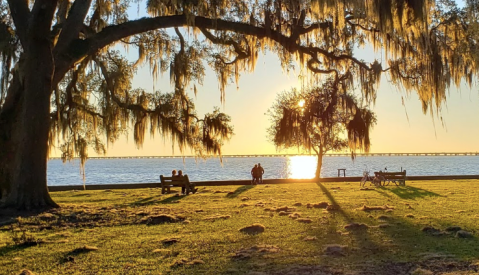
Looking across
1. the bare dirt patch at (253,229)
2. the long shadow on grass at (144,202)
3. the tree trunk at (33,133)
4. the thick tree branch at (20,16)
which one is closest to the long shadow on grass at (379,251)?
the bare dirt patch at (253,229)

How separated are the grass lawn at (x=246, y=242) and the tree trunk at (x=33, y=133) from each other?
93 cm

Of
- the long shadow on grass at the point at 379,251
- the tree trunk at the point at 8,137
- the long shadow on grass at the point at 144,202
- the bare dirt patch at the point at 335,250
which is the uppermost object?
the tree trunk at the point at 8,137

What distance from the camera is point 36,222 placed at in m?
8.42

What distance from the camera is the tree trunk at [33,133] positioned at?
9828mm

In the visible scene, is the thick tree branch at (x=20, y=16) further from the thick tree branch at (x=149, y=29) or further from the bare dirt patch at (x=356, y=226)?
the bare dirt patch at (x=356, y=226)

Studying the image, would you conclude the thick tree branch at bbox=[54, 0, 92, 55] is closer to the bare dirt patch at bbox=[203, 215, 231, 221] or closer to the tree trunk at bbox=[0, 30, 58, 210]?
the tree trunk at bbox=[0, 30, 58, 210]

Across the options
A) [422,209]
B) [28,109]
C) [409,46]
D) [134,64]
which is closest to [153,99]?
[134,64]

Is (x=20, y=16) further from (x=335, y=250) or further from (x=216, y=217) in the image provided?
(x=335, y=250)

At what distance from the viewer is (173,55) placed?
1565 cm

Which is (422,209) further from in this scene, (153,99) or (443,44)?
(153,99)

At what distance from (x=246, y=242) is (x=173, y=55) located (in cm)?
1076

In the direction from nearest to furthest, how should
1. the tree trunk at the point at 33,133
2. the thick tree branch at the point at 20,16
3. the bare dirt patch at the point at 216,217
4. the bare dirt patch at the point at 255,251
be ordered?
the bare dirt patch at the point at 255,251 → the bare dirt patch at the point at 216,217 → the tree trunk at the point at 33,133 → the thick tree branch at the point at 20,16

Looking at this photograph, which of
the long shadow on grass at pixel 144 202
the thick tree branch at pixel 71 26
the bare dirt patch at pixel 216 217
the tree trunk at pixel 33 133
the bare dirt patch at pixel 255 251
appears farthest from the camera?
the long shadow on grass at pixel 144 202

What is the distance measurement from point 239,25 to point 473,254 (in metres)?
8.95
